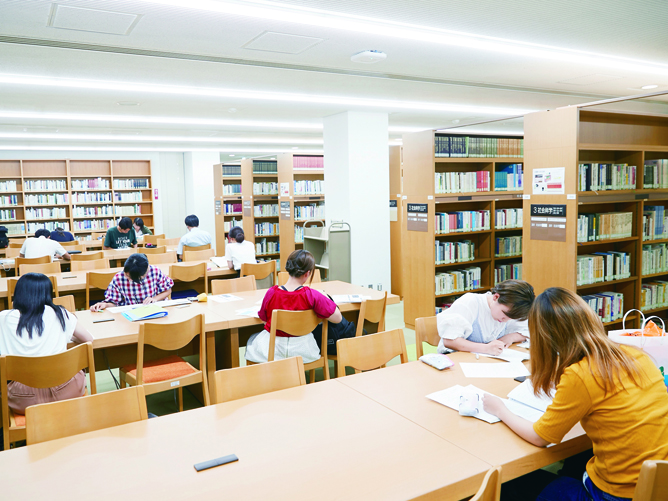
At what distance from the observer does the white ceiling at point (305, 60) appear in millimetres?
3605

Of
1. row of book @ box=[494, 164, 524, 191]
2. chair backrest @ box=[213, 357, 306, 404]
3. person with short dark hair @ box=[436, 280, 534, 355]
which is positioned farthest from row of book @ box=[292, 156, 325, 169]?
chair backrest @ box=[213, 357, 306, 404]

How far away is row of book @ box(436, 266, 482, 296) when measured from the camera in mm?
5730

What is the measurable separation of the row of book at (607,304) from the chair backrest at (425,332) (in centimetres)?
225

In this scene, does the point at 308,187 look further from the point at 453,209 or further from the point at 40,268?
the point at 40,268

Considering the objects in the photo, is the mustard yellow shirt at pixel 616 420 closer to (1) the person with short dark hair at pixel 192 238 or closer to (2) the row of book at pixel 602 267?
(2) the row of book at pixel 602 267

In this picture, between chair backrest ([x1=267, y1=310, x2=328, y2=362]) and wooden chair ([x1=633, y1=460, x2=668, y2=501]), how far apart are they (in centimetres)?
221

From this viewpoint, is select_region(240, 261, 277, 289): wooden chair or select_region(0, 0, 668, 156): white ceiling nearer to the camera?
select_region(0, 0, 668, 156): white ceiling

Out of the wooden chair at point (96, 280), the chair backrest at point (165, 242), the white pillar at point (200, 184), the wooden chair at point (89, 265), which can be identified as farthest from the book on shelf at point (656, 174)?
the white pillar at point (200, 184)

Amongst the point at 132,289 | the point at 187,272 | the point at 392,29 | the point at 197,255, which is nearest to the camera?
the point at 392,29

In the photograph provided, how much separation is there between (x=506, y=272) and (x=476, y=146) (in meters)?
1.59

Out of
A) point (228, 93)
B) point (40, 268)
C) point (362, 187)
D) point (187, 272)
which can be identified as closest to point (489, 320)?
point (187, 272)

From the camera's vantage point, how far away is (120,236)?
8148 mm

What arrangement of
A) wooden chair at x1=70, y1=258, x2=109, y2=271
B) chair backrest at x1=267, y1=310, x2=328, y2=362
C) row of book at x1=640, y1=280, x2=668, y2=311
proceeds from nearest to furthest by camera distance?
1. chair backrest at x1=267, y1=310, x2=328, y2=362
2. row of book at x1=640, y1=280, x2=668, y2=311
3. wooden chair at x1=70, y1=258, x2=109, y2=271

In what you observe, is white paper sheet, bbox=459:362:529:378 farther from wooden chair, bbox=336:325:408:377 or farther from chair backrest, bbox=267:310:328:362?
chair backrest, bbox=267:310:328:362
